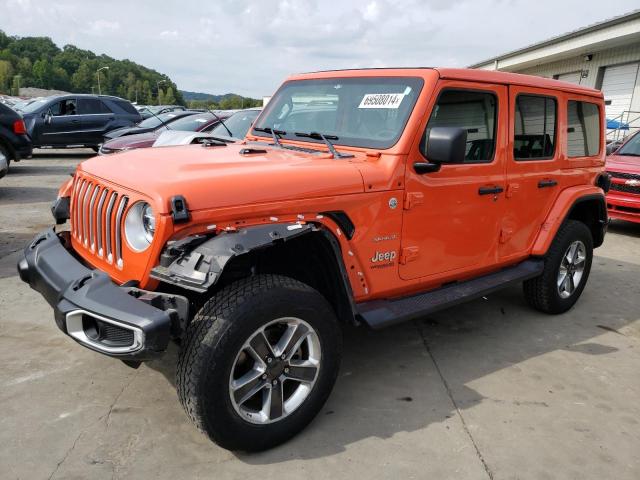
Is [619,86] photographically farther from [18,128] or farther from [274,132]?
[18,128]

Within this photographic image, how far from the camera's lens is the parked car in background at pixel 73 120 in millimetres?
13445

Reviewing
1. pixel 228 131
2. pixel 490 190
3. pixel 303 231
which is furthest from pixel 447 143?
pixel 228 131

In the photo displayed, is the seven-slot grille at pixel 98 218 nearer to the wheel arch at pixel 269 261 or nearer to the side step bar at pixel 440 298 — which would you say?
the wheel arch at pixel 269 261

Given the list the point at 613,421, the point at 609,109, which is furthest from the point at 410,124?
the point at 609,109

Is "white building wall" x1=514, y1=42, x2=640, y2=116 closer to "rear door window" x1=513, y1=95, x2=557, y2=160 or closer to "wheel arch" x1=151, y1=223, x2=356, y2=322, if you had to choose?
"rear door window" x1=513, y1=95, x2=557, y2=160

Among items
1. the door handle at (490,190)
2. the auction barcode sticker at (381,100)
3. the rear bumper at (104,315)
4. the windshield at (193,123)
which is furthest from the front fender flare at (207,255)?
the windshield at (193,123)

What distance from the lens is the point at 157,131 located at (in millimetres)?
9516

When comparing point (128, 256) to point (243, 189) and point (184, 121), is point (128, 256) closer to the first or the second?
point (243, 189)

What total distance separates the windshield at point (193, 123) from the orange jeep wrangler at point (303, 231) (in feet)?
16.9

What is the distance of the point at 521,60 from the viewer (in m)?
20.8

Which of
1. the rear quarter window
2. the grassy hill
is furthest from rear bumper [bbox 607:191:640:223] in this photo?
the grassy hill

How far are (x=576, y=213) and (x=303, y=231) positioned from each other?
3274mm

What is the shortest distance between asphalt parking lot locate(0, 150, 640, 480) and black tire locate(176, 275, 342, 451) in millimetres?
168

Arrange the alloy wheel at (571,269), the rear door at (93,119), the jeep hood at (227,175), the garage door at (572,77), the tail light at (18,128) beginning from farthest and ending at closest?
the garage door at (572,77)
the rear door at (93,119)
the tail light at (18,128)
the alloy wheel at (571,269)
the jeep hood at (227,175)
